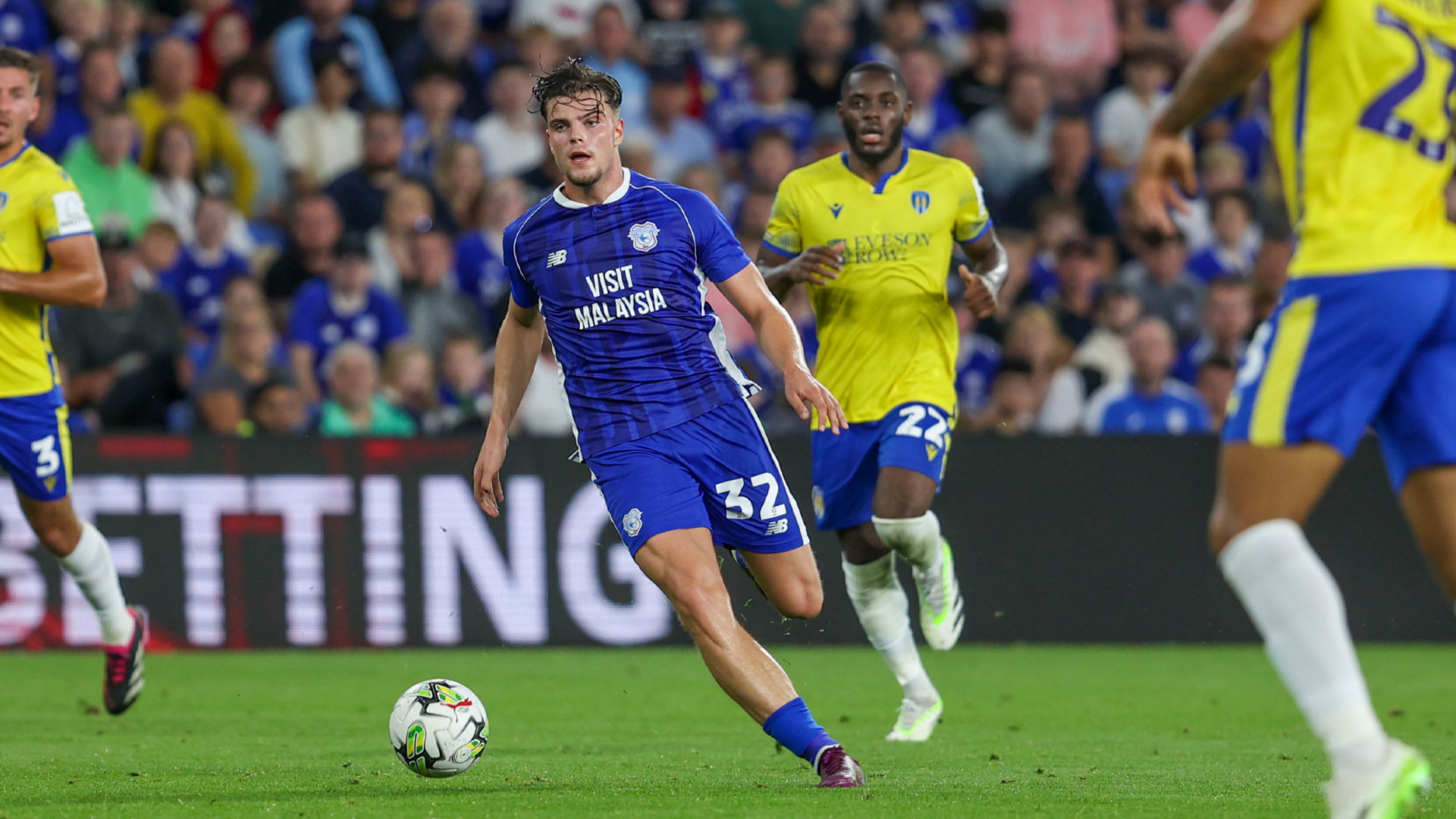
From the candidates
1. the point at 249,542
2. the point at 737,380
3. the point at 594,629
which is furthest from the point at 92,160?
the point at 737,380

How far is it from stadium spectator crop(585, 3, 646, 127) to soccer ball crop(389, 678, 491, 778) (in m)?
9.75

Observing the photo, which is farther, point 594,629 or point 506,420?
point 594,629

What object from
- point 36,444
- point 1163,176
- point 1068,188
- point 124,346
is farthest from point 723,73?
point 1163,176

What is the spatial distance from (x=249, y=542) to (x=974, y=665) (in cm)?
472

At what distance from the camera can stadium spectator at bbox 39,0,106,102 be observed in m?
14.6

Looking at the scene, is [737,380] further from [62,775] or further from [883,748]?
[62,775]

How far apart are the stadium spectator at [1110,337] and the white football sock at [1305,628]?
9658 millimetres

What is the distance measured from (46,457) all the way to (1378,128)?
19.7 ft

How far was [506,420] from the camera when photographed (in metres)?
6.66

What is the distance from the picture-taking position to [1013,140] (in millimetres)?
16281

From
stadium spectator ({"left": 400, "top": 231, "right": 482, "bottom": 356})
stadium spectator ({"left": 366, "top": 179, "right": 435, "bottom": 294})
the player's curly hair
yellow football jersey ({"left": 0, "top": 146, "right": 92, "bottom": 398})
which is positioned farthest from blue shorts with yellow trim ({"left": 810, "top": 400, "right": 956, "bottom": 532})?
stadium spectator ({"left": 366, "top": 179, "right": 435, "bottom": 294})

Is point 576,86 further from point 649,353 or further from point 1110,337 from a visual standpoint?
point 1110,337

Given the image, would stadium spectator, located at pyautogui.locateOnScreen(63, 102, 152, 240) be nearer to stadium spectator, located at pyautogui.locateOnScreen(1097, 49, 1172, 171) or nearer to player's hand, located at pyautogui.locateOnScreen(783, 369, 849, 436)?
stadium spectator, located at pyautogui.locateOnScreen(1097, 49, 1172, 171)

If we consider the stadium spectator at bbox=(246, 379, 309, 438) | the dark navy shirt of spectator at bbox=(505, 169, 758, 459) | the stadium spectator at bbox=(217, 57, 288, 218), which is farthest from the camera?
the stadium spectator at bbox=(217, 57, 288, 218)
